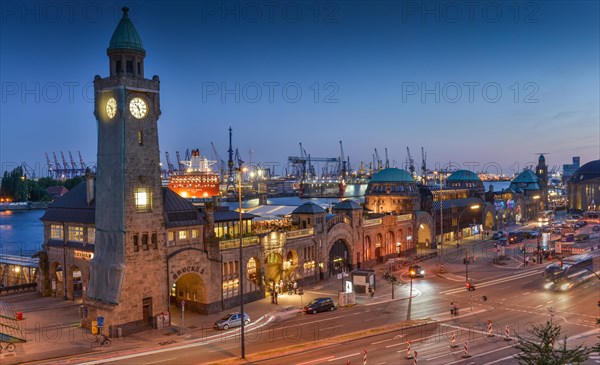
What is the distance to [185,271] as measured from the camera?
5909 centimetres

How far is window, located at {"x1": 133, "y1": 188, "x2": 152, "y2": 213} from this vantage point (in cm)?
5484

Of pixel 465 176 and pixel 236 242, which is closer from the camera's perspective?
pixel 236 242

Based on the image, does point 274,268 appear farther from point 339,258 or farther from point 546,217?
point 546,217

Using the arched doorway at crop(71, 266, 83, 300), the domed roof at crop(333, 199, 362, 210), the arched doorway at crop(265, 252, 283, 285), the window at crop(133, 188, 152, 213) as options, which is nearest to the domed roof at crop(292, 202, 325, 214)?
the arched doorway at crop(265, 252, 283, 285)

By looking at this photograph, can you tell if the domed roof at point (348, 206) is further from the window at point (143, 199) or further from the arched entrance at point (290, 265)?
the window at point (143, 199)

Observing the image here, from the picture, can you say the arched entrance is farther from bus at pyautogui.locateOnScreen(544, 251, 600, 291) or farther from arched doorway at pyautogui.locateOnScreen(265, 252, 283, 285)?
bus at pyautogui.locateOnScreen(544, 251, 600, 291)

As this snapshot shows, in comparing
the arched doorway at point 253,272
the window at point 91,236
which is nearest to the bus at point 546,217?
the arched doorway at point 253,272

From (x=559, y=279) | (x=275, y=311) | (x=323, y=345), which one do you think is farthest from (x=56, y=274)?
(x=559, y=279)

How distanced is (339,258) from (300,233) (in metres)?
12.2

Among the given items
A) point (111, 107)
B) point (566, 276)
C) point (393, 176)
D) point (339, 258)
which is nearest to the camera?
point (111, 107)

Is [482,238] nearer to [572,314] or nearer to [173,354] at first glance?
[572,314]

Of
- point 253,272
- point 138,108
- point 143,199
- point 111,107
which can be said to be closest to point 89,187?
point 143,199

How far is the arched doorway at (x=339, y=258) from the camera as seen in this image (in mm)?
84312

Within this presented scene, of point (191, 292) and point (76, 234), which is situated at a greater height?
point (76, 234)
